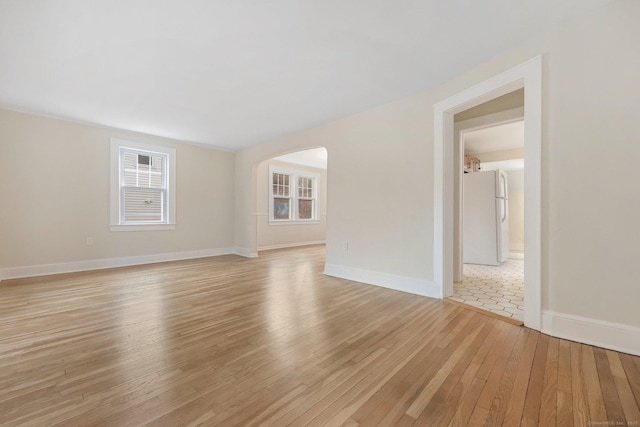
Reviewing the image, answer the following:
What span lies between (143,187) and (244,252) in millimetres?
2410

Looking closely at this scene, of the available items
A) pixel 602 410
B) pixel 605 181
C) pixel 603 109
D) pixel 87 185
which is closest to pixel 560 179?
pixel 605 181

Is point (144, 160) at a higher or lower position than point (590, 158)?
higher

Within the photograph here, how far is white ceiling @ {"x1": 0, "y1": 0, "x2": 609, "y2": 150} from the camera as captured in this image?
1888mm

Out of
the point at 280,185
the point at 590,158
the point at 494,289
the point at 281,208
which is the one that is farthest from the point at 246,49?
the point at 281,208

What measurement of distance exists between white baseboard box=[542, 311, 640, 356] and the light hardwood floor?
79mm

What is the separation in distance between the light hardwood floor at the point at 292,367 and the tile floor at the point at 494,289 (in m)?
0.31

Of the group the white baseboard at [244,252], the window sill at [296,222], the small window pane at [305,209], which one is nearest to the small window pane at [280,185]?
the small window pane at [305,209]

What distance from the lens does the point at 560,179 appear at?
6.82 ft

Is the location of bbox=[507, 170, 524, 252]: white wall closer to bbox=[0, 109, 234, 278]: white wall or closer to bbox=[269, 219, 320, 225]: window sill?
bbox=[269, 219, 320, 225]: window sill

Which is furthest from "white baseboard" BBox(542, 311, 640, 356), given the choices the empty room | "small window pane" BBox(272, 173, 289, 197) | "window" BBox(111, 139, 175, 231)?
"small window pane" BBox(272, 173, 289, 197)

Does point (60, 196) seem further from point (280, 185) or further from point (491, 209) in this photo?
point (491, 209)

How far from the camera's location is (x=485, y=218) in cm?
489

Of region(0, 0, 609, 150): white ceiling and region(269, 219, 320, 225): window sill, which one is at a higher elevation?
region(0, 0, 609, 150): white ceiling

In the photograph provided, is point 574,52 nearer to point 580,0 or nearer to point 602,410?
point 580,0
